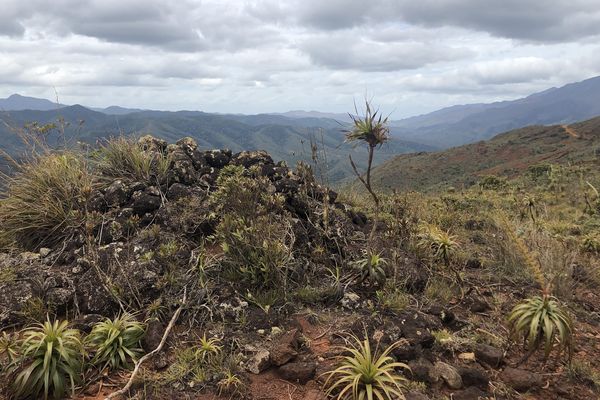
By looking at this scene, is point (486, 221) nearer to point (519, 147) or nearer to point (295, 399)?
point (295, 399)

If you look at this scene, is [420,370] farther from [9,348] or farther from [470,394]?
[9,348]

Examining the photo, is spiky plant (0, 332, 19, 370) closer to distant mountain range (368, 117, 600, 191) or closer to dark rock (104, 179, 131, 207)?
dark rock (104, 179, 131, 207)

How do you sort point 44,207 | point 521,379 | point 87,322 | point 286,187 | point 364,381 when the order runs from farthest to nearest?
point 286,187 → point 44,207 → point 87,322 → point 521,379 → point 364,381

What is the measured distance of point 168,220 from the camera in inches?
226

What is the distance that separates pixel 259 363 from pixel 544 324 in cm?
259

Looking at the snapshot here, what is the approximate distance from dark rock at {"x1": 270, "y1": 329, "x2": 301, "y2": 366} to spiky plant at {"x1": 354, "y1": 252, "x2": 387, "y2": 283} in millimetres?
1436

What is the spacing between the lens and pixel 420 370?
12.3 ft

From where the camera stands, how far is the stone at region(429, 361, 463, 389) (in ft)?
12.2

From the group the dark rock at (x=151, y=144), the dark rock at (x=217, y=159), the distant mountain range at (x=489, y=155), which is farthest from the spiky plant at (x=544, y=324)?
the distant mountain range at (x=489, y=155)

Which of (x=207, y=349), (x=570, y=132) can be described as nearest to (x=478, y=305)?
(x=207, y=349)

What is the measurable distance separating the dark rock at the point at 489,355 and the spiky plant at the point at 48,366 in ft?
12.3

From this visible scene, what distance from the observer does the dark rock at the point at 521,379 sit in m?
3.77

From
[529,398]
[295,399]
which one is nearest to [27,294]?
[295,399]

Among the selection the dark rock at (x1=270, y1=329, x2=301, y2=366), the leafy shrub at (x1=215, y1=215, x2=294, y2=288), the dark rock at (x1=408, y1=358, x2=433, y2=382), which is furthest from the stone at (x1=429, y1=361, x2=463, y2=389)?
the leafy shrub at (x1=215, y1=215, x2=294, y2=288)
